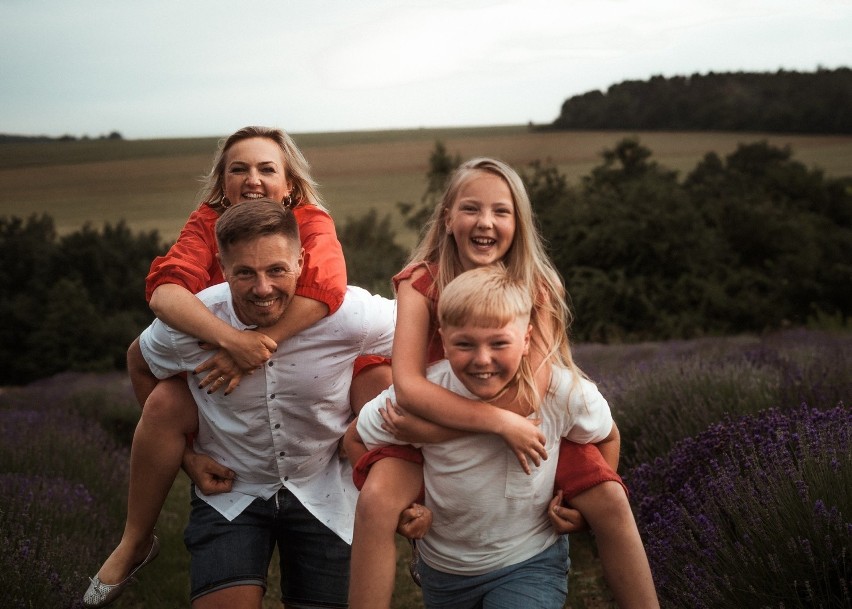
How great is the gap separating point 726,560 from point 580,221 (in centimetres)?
1417

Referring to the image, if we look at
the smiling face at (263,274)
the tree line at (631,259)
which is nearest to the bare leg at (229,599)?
the smiling face at (263,274)

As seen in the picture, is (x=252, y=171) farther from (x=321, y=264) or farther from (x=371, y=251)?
(x=371, y=251)

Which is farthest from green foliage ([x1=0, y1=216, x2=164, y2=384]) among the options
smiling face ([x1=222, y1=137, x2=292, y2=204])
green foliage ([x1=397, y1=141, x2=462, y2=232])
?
smiling face ([x1=222, y1=137, x2=292, y2=204])

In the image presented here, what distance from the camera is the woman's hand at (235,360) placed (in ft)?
10.0

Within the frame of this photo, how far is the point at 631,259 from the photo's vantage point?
16.3 meters

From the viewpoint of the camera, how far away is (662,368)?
22.6 ft

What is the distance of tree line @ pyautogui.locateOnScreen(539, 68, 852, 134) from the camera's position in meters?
25.4

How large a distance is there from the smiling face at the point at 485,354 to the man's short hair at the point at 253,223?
2.37ft

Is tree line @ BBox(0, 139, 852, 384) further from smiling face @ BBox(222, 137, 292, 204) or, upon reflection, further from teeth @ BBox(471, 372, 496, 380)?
teeth @ BBox(471, 372, 496, 380)

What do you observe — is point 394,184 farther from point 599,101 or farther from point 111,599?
point 111,599

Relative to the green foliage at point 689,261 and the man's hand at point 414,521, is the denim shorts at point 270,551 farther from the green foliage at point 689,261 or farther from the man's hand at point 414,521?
the green foliage at point 689,261

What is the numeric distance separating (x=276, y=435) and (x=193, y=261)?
0.77 metres

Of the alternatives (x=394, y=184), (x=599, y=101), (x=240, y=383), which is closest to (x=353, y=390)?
(x=240, y=383)

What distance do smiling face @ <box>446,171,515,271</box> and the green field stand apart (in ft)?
61.3
